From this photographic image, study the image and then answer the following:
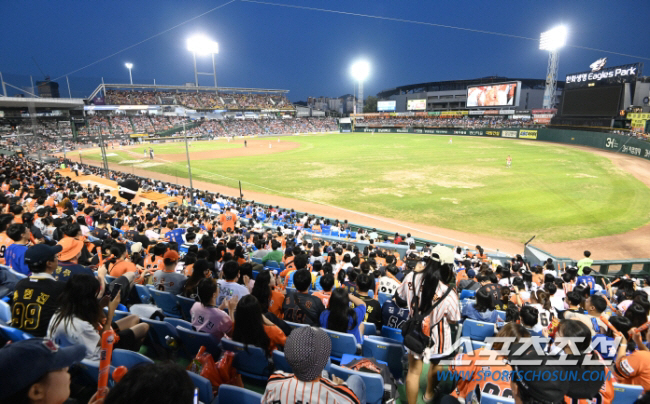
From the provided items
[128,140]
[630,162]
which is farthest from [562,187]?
[128,140]

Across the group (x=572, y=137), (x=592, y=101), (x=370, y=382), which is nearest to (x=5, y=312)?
(x=370, y=382)

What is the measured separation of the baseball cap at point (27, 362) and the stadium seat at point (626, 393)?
5042mm

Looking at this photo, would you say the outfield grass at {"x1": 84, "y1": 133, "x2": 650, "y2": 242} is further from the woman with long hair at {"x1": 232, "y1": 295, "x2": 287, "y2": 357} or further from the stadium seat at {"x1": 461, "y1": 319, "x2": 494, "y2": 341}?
the woman with long hair at {"x1": 232, "y1": 295, "x2": 287, "y2": 357}

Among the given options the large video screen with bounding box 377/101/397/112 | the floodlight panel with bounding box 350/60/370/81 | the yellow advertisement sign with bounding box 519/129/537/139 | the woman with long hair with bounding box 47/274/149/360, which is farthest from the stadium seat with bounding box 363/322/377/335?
the large video screen with bounding box 377/101/397/112

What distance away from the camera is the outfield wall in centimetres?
4128

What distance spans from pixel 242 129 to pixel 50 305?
3611 inches

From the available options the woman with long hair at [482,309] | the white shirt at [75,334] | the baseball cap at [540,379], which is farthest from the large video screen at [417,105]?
the white shirt at [75,334]

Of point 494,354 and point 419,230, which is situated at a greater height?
point 494,354

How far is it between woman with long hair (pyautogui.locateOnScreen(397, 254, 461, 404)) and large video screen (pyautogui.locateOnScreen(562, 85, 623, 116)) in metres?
58.0

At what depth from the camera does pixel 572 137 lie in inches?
2159

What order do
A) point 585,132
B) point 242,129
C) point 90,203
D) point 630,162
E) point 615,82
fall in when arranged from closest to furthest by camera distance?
point 90,203 < point 630,162 < point 615,82 < point 585,132 < point 242,129

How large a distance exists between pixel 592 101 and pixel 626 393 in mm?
60002

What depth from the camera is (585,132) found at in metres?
51.6

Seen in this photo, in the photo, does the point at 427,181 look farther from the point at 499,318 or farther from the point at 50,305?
the point at 50,305
